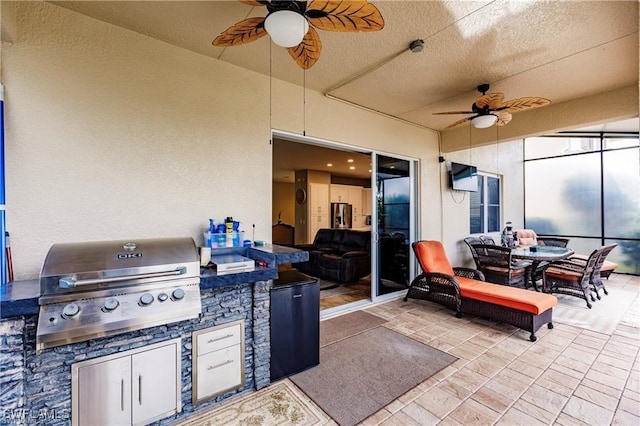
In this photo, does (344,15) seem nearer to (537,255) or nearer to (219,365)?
(219,365)

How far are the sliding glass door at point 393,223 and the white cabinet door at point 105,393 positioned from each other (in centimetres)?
328

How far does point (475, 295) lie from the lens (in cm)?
357

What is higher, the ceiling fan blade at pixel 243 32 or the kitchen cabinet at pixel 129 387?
the ceiling fan blade at pixel 243 32

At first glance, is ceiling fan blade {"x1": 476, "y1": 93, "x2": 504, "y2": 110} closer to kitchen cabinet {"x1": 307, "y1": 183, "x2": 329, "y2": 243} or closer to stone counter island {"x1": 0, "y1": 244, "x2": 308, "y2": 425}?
stone counter island {"x1": 0, "y1": 244, "x2": 308, "y2": 425}

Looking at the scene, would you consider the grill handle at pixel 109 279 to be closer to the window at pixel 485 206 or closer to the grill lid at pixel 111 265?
the grill lid at pixel 111 265

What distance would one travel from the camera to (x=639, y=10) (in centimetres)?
209

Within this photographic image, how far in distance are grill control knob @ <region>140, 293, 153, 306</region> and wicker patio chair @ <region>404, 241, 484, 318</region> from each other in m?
3.44

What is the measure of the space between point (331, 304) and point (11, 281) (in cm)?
336

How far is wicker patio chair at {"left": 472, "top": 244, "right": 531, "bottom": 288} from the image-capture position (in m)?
4.45

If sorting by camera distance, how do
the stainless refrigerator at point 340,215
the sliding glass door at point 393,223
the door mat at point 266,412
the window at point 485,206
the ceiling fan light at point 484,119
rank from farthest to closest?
the stainless refrigerator at point 340,215 < the window at point 485,206 < the sliding glass door at point 393,223 < the ceiling fan light at point 484,119 < the door mat at point 266,412

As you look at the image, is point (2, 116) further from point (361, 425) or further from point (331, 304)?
point (331, 304)

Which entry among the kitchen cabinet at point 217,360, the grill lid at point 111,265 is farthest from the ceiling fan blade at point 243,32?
the kitchen cabinet at point 217,360

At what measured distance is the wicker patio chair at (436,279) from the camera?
12.5ft

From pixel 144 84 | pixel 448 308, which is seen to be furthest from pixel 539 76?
pixel 144 84
